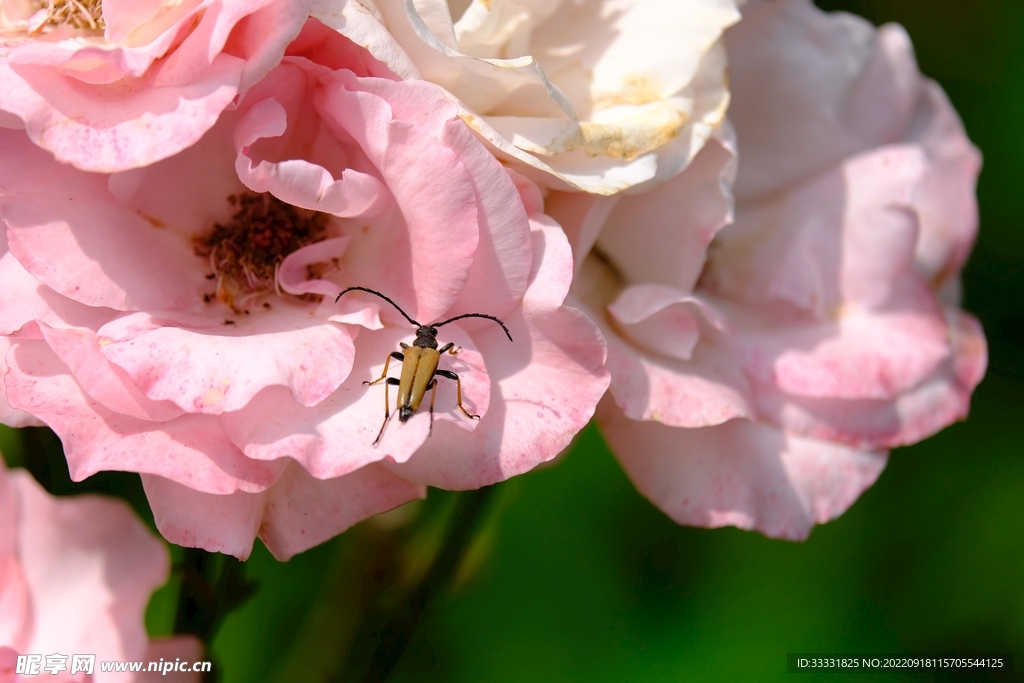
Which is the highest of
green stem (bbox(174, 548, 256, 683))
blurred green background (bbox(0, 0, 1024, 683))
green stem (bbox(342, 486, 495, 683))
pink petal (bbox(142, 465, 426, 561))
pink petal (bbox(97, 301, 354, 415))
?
pink petal (bbox(97, 301, 354, 415))

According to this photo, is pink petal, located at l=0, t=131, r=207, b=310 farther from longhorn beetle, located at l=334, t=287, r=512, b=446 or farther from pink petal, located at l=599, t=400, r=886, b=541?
pink petal, located at l=599, t=400, r=886, b=541

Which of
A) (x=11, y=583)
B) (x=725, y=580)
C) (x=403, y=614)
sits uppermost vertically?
(x=11, y=583)

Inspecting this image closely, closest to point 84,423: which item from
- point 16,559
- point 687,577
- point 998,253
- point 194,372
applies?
point 194,372

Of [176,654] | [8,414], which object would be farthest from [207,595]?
[8,414]

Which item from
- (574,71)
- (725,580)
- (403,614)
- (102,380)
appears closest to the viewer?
(102,380)

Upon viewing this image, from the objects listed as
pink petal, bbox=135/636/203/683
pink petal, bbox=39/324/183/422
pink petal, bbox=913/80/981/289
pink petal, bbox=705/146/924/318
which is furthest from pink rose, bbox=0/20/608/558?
pink petal, bbox=913/80/981/289

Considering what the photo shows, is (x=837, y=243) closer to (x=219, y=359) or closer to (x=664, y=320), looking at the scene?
(x=664, y=320)

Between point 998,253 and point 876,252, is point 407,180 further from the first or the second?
point 998,253

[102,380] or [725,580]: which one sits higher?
[102,380]
